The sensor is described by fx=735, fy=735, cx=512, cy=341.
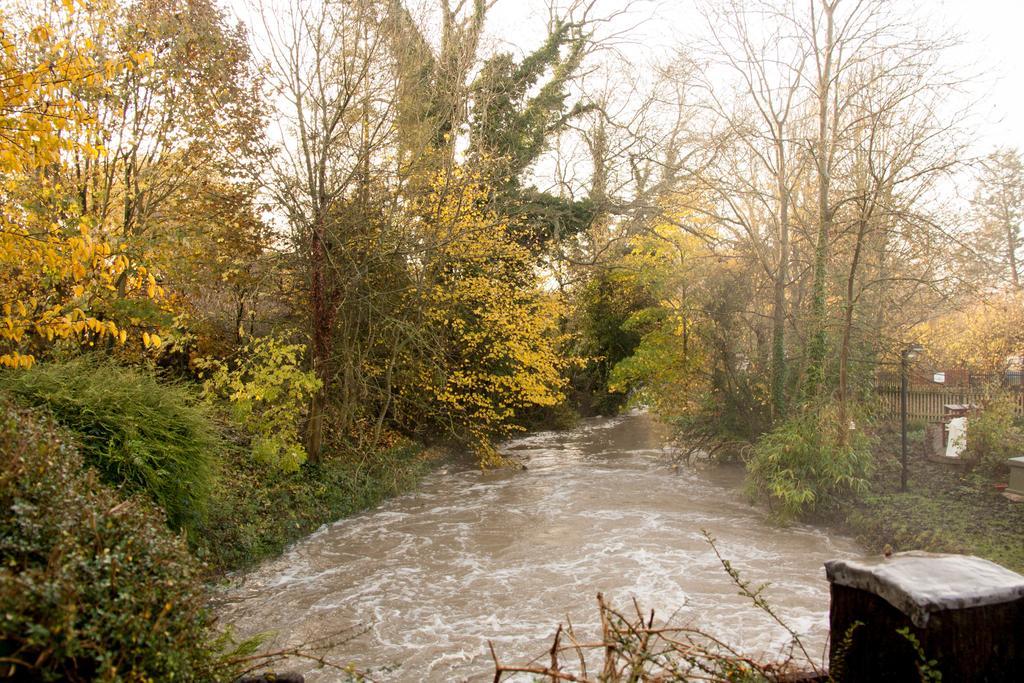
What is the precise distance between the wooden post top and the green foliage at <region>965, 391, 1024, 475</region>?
10363 millimetres

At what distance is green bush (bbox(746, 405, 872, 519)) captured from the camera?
405 inches

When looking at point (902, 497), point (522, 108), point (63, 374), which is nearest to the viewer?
point (63, 374)

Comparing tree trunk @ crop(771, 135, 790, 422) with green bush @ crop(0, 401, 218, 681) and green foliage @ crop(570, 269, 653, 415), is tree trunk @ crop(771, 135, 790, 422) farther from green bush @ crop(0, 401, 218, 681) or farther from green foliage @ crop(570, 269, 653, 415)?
green bush @ crop(0, 401, 218, 681)

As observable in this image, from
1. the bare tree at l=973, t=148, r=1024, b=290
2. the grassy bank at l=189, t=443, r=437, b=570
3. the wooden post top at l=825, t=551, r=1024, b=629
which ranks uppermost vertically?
the bare tree at l=973, t=148, r=1024, b=290

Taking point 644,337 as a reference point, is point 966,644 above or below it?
below

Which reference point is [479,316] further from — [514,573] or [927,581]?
[927,581]

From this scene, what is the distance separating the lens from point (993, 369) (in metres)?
16.6

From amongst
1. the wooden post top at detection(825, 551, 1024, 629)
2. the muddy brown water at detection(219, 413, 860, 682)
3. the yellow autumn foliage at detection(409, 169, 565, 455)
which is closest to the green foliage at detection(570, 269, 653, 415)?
the yellow autumn foliage at detection(409, 169, 565, 455)

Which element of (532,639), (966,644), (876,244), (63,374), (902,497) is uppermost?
(876,244)

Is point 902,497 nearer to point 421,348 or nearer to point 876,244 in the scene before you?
point 876,244

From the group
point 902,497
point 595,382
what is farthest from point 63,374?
point 595,382

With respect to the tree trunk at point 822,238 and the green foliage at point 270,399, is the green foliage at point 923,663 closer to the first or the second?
the green foliage at point 270,399

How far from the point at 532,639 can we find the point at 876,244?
9721 millimetres

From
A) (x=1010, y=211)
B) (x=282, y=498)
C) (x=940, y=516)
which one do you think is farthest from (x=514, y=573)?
(x=1010, y=211)
